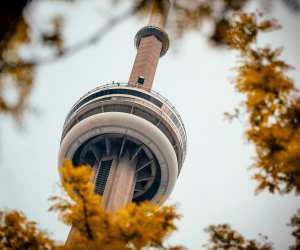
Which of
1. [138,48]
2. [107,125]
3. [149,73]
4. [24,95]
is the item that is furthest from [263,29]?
[138,48]

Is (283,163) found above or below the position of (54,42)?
above

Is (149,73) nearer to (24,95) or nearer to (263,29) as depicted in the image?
(263,29)

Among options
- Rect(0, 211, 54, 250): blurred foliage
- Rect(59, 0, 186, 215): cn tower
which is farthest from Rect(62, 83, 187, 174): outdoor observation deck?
Rect(0, 211, 54, 250): blurred foliage

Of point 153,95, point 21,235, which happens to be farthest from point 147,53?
point 21,235

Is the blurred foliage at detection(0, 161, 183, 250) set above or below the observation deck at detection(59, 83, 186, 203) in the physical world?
below

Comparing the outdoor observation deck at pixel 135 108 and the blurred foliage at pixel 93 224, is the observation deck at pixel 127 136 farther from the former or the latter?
the blurred foliage at pixel 93 224

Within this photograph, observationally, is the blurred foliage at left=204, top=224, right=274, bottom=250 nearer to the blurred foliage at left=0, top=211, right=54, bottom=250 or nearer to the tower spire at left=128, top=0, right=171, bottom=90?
the blurred foliage at left=0, top=211, right=54, bottom=250

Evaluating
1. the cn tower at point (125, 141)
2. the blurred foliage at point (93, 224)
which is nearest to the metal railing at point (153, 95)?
the cn tower at point (125, 141)
